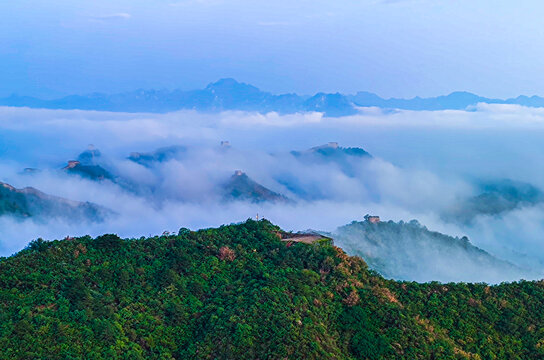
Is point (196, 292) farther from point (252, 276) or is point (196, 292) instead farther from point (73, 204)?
point (73, 204)

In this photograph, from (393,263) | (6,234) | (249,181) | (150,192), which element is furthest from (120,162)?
(393,263)

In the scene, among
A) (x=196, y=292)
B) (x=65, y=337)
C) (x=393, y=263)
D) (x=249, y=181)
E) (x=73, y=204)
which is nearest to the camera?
(x=65, y=337)

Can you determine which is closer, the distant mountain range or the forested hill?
the forested hill

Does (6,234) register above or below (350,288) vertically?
below

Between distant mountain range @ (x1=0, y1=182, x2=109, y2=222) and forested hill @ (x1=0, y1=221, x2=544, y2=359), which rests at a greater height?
forested hill @ (x1=0, y1=221, x2=544, y2=359)

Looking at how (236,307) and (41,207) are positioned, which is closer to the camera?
(236,307)

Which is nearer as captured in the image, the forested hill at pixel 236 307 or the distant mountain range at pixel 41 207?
the forested hill at pixel 236 307

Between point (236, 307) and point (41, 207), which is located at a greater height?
point (236, 307)

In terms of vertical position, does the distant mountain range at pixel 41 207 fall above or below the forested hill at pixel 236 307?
below
